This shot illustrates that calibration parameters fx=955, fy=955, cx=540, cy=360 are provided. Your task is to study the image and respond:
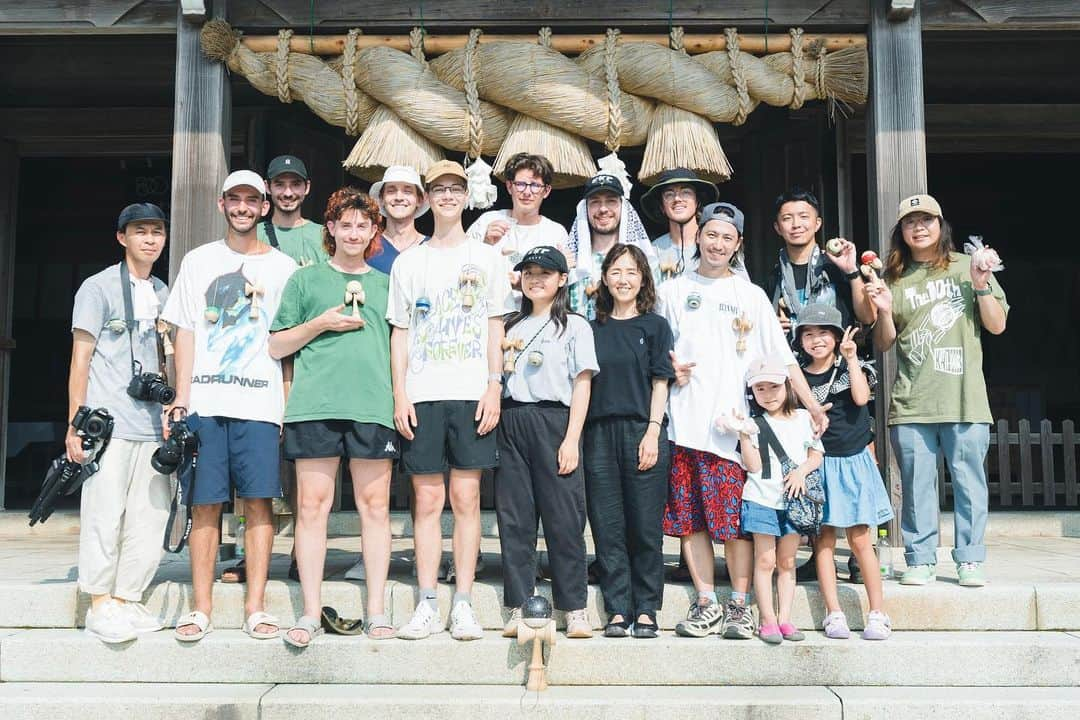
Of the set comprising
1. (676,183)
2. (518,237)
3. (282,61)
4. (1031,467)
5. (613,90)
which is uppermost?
(282,61)

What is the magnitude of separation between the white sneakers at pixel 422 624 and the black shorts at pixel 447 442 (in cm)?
49

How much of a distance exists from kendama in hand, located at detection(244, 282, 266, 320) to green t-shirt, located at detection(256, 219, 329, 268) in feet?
1.57

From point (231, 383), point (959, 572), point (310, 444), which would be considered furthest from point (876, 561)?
point (231, 383)

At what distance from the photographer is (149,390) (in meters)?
3.59

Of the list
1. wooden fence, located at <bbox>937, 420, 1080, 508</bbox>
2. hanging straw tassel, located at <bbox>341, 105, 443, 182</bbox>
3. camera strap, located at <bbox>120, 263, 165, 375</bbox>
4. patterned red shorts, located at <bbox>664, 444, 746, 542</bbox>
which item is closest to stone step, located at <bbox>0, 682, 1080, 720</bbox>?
patterned red shorts, located at <bbox>664, 444, 746, 542</bbox>

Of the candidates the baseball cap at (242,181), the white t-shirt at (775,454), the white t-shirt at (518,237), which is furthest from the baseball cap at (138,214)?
the white t-shirt at (775,454)

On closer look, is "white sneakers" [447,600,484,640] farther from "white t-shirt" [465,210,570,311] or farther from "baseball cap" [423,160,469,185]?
"baseball cap" [423,160,469,185]

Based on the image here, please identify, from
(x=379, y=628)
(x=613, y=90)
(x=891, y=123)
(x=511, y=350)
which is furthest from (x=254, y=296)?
(x=891, y=123)

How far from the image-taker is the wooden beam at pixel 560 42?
4.83 meters

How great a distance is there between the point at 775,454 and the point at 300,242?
2.20 metres

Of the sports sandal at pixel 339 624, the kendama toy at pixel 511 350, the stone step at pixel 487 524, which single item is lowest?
the sports sandal at pixel 339 624

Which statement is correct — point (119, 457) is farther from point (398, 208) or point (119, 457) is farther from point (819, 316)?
point (819, 316)

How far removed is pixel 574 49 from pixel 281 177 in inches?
66.7

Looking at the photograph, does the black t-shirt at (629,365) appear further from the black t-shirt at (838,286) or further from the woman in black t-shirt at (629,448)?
the black t-shirt at (838,286)
